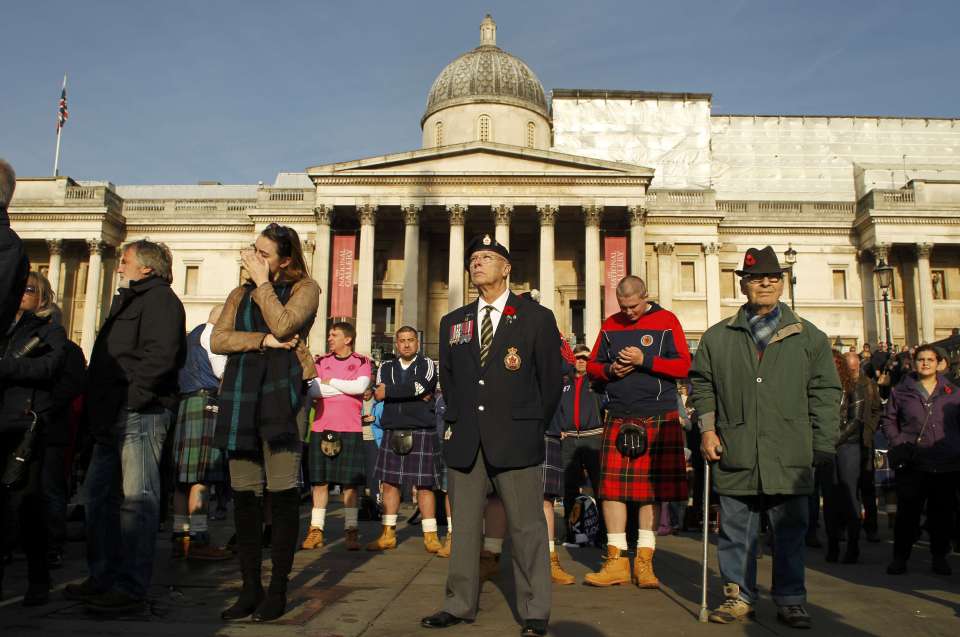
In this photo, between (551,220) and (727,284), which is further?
(727,284)

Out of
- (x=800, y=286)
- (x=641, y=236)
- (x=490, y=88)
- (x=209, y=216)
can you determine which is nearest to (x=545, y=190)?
(x=641, y=236)

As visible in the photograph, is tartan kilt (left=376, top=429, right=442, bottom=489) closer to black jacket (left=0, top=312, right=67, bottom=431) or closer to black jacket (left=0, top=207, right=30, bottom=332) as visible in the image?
black jacket (left=0, top=312, right=67, bottom=431)

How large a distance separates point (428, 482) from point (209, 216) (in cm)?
3632

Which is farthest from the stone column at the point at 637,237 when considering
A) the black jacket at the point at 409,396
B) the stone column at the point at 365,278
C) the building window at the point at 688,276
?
the black jacket at the point at 409,396

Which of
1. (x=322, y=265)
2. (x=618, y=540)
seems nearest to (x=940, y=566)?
(x=618, y=540)

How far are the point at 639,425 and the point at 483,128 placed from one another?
37268 millimetres

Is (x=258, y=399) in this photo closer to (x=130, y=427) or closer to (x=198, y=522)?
(x=130, y=427)

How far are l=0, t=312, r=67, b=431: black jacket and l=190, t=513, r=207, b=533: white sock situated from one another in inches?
Result: 83.9

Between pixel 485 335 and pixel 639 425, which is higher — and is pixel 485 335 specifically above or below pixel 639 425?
above

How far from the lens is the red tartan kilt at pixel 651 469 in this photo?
625 centimetres

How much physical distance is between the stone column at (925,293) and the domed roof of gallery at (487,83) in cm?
1997

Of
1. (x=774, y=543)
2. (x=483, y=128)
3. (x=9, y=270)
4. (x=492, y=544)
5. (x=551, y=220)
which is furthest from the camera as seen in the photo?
(x=483, y=128)

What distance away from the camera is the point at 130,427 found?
5062 millimetres

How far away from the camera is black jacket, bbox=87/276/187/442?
5.04 m
